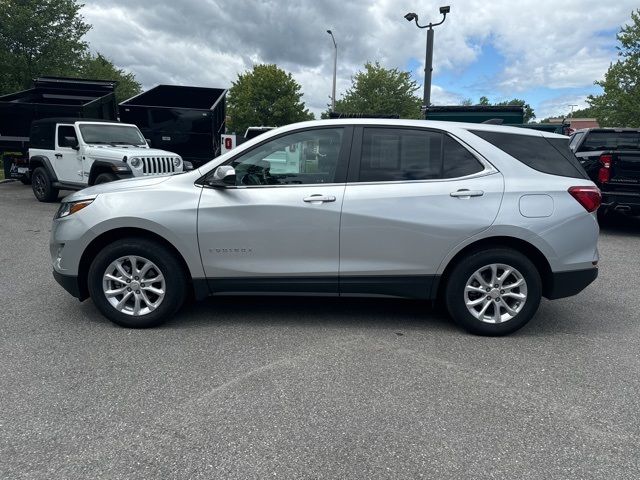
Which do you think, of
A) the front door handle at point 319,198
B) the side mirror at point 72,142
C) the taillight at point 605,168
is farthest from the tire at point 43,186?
the taillight at point 605,168

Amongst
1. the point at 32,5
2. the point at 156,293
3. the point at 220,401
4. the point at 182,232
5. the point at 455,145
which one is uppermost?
the point at 32,5

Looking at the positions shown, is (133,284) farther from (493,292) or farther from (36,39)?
(36,39)

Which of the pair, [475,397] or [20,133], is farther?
[20,133]

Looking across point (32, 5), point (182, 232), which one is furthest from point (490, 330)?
point (32, 5)

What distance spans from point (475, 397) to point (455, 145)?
2023mm

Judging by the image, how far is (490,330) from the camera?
4012 mm

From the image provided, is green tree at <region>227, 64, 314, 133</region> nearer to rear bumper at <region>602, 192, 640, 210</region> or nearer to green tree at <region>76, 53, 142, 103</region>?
green tree at <region>76, 53, 142, 103</region>

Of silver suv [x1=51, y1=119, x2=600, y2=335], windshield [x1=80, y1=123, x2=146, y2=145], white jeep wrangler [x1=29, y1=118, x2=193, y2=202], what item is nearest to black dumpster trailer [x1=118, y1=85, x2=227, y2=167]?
white jeep wrangler [x1=29, y1=118, x2=193, y2=202]

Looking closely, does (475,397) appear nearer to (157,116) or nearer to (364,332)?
(364,332)

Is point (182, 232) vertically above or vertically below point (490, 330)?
above

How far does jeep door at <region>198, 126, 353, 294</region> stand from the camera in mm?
3885

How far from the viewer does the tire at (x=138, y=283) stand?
3943 mm

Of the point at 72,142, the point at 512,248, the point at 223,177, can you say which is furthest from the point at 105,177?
the point at 512,248

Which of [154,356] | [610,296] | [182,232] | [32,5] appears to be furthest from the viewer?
[32,5]
